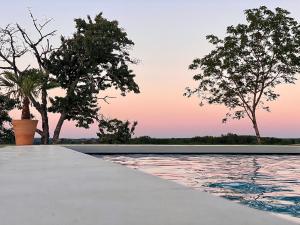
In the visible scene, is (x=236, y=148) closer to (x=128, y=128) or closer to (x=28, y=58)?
(x=128, y=128)

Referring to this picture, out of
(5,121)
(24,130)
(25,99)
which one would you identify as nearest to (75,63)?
(5,121)

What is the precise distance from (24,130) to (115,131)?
28.2ft

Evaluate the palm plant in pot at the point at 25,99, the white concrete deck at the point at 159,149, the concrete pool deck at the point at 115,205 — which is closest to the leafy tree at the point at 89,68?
the palm plant in pot at the point at 25,99

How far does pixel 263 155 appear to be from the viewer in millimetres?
14594

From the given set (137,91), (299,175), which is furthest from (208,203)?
(137,91)

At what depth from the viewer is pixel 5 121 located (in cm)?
2305

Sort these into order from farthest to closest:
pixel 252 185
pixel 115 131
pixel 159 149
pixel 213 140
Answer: pixel 115 131, pixel 213 140, pixel 159 149, pixel 252 185

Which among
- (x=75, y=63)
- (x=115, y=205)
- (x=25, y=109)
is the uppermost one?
(x=75, y=63)

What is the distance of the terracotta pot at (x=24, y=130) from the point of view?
14531mm

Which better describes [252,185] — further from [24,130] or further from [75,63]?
[75,63]

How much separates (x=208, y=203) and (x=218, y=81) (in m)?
21.4

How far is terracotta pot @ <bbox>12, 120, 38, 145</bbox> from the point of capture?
47.7ft

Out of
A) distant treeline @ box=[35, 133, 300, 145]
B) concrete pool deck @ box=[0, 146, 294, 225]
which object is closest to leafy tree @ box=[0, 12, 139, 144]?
distant treeline @ box=[35, 133, 300, 145]

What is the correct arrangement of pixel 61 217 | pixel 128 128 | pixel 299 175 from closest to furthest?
pixel 61 217 → pixel 299 175 → pixel 128 128
